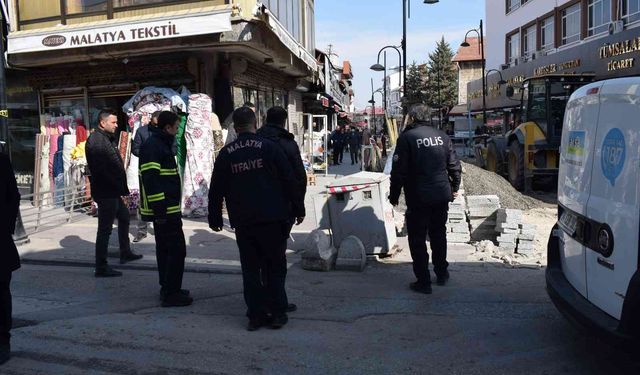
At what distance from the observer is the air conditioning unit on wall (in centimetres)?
2211

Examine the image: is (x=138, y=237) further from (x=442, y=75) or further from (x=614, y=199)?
(x=442, y=75)

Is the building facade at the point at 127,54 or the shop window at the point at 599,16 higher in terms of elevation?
the shop window at the point at 599,16

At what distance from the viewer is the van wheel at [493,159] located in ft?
56.6

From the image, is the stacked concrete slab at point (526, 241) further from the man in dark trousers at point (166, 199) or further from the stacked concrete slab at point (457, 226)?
the man in dark trousers at point (166, 199)

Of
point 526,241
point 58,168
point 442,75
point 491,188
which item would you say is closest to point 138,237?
point 58,168

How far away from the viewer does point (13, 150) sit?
14.1 metres

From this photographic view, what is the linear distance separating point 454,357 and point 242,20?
23.4 feet

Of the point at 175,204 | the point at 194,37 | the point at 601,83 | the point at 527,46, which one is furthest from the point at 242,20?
the point at 527,46

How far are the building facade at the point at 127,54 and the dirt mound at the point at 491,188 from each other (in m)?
4.31

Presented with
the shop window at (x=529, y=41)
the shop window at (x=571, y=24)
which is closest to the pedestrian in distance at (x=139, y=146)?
the shop window at (x=571, y=24)

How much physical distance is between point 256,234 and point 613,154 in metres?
2.63

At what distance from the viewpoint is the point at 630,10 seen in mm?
22344

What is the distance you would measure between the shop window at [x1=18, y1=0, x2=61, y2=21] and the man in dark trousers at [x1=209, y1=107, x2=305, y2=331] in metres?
8.88

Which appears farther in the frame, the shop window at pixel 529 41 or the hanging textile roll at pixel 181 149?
the shop window at pixel 529 41
